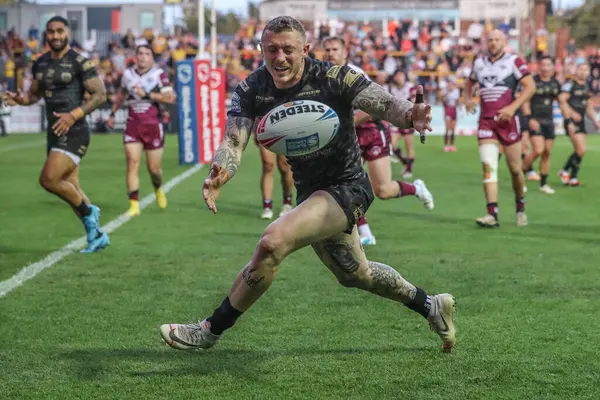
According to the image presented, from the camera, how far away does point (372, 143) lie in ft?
34.8

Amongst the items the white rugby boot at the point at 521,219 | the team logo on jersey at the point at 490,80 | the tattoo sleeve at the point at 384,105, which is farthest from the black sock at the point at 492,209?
the tattoo sleeve at the point at 384,105

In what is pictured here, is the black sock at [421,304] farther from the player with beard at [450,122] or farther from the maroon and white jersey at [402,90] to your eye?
the player with beard at [450,122]

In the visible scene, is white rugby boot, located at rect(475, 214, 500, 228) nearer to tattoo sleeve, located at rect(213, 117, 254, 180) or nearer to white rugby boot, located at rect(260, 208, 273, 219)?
white rugby boot, located at rect(260, 208, 273, 219)

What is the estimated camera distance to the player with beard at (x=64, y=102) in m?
9.92

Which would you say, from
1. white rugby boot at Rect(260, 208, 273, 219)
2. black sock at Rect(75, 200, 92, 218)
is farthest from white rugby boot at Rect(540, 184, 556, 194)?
black sock at Rect(75, 200, 92, 218)

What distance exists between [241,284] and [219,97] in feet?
63.2

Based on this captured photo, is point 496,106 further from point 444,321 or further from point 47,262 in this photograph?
point 444,321

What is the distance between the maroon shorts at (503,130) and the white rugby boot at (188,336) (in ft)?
23.7

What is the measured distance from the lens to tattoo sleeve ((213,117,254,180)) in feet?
17.7

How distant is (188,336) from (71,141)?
15.9 feet

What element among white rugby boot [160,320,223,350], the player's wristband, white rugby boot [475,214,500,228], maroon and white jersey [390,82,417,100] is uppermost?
the player's wristband

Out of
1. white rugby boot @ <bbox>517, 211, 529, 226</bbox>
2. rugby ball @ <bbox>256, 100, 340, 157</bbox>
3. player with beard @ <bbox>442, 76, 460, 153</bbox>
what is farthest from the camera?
player with beard @ <bbox>442, 76, 460, 153</bbox>

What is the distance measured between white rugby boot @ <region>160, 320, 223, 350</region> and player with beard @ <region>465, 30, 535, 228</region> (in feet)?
23.1

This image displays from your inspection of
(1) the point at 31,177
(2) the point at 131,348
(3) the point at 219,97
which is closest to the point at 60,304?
(2) the point at 131,348
